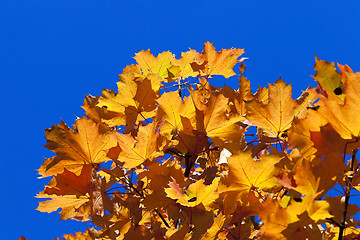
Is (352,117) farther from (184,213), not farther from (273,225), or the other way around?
(184,213)

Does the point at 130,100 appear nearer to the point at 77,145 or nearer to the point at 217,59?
the point at 77,145

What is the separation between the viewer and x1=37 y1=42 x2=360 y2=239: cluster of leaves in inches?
37.6

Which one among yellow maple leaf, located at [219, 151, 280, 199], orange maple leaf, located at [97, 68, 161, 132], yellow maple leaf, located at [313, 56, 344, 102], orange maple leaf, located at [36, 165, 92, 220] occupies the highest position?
orange maple leaf, located at [97, 68, 161, 132]

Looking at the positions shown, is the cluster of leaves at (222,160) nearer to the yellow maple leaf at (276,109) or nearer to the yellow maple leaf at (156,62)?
the yellow maple leaf at (276,109)

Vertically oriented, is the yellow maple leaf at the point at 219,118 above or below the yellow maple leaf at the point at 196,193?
above

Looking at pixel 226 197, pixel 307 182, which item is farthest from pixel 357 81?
pixel 226 197

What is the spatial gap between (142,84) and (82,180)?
467mm

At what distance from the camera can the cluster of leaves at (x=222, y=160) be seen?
37.6 inches

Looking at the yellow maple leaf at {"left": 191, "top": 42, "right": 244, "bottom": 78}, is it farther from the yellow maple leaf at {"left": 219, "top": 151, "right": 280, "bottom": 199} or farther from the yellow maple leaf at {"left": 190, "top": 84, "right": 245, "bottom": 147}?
the yellow maple leaf at {"left": 219, "top": 151, "right": 280, "bottom": 199}

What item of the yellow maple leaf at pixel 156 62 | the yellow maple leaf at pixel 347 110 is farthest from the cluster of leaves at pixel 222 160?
the yellow maple leaf at pixel 156 62

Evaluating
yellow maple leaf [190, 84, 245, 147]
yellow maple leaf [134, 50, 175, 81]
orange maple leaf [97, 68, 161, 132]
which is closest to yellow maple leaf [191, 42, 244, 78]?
yellow maple leaf [134, 50, 175, 81]

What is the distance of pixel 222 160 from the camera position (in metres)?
1.29

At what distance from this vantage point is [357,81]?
905mm

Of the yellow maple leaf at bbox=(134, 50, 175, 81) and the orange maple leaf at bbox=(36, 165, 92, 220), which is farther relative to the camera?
→ the yellow maple leaf at bbox=(134, 50, 175, 81)
